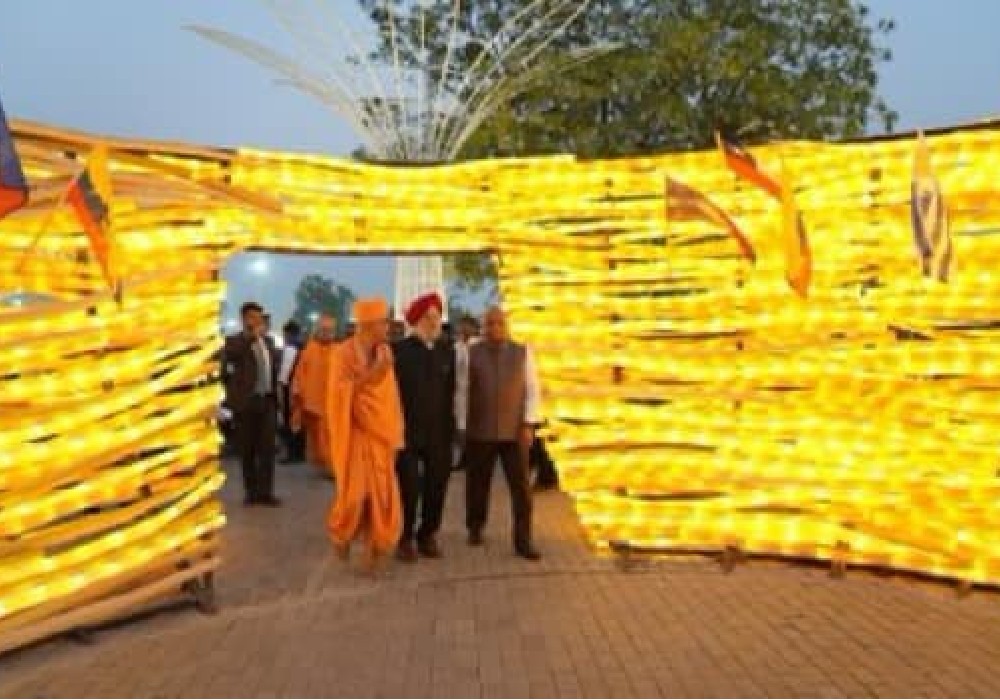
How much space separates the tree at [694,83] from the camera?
22.4 m

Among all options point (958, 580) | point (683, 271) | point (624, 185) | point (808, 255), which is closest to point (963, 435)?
point (958, 580)

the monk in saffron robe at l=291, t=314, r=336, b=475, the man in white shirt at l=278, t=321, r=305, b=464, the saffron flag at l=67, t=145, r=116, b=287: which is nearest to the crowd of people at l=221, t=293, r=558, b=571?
the saffron flag at l=67, t=145, r=116, b=287

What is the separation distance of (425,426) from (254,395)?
10.9ft

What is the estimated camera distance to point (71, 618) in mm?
7383

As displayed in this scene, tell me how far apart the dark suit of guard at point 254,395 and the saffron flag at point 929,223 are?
681 centimetres

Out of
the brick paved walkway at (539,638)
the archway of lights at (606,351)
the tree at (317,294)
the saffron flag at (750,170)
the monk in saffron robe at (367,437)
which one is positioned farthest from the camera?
the tree at (317,294)

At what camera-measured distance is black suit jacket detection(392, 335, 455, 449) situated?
1049 centimetres

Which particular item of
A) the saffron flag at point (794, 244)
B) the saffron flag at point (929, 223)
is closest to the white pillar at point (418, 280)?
the saffron flag at point (794, 244)

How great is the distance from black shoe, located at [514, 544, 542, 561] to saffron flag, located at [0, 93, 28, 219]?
5.19 metres

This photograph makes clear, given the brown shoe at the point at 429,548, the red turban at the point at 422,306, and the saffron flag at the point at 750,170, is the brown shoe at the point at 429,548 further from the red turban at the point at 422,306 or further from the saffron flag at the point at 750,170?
the saffron flag at the point at 750,170

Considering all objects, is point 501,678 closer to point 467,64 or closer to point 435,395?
point 435,395

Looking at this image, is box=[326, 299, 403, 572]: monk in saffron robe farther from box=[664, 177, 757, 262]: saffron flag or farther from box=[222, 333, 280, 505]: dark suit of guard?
box=[222, 333, 280, 505]: dark suit of guard

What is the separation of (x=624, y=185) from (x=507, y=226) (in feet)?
3.52

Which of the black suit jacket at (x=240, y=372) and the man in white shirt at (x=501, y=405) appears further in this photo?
the black suit jacket at (x=240, y=372)
